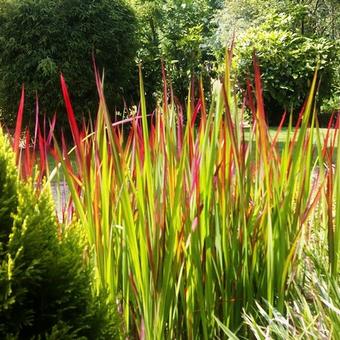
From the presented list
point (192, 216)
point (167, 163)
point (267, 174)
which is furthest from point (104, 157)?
point (267, 174)

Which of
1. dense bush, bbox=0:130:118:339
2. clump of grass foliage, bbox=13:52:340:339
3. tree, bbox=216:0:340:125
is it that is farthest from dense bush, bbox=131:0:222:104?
dense bush, bbox=0:130:118:339

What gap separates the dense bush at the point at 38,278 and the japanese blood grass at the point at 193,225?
32 centimetres

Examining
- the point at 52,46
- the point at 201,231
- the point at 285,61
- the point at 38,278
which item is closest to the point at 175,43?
the point at 285,61

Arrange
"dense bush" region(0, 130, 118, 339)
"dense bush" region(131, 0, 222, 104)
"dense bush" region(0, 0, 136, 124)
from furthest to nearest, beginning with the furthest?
1. "dense bush" region(131, 0, 222, 104)
2. "dense bush" region(0, 0, 136, 124)
3. "dense bush" region(0, 130, 118, 339)

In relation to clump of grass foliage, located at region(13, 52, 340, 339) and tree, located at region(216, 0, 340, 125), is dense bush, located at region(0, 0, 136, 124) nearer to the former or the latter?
tree, located at region(216, 0, 340, 125)

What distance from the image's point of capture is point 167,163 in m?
1.63

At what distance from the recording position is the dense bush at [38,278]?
1062 millimetres

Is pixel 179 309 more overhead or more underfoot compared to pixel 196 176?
more underfoot

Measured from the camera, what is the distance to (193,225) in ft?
4.96

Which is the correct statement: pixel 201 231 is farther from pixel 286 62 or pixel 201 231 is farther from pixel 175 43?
pixel 175 43

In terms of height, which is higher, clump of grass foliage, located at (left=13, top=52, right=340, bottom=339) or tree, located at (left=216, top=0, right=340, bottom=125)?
clump of grass foliage, located at (left=13, top=52, right=340, bottom=339)

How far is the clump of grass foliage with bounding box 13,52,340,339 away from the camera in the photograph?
1.52 metres

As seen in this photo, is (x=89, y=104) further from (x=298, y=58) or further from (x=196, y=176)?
(x=196, y=176)

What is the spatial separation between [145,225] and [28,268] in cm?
51
